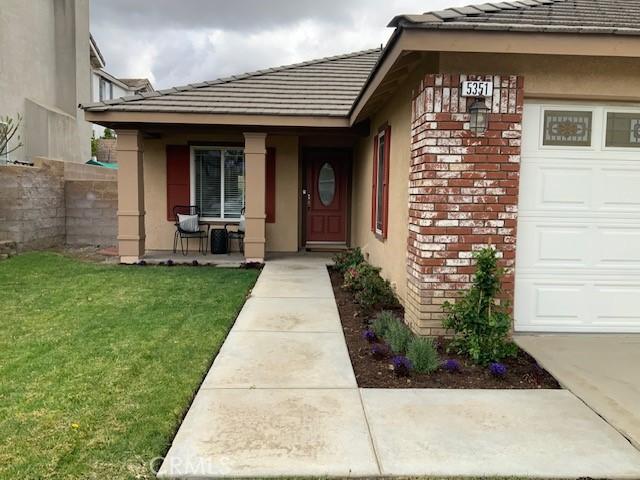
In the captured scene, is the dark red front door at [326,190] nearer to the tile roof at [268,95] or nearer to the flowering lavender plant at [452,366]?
the tile roof at [268,95]

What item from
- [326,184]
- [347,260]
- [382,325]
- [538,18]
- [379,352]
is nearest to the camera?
[379,352]

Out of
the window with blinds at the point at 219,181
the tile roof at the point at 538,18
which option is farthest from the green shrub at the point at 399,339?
the window with blinds at the point at 219,181

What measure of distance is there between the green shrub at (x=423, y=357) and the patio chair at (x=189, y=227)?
770 cm

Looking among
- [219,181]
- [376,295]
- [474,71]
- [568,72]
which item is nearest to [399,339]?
[376,295]

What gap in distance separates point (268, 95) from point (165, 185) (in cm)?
327

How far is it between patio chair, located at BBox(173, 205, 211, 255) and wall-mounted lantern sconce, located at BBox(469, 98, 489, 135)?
7621 millimetres

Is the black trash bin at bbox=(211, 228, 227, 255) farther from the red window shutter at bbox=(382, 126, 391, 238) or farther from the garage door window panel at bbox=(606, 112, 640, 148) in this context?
the garage door window panel at bbox=(606, 112, 640, 148)

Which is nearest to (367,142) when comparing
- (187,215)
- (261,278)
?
(261,278)

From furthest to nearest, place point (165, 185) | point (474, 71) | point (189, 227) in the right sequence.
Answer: point (165, 185) → point (189, 227) → point (474, 71)

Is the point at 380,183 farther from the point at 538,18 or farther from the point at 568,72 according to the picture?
the point at 538,18

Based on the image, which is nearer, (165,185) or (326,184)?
(165,185)

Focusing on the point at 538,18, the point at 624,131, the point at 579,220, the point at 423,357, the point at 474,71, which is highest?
the point at 538,18

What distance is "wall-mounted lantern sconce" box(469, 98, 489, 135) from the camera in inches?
187

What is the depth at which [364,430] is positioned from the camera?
326cm
